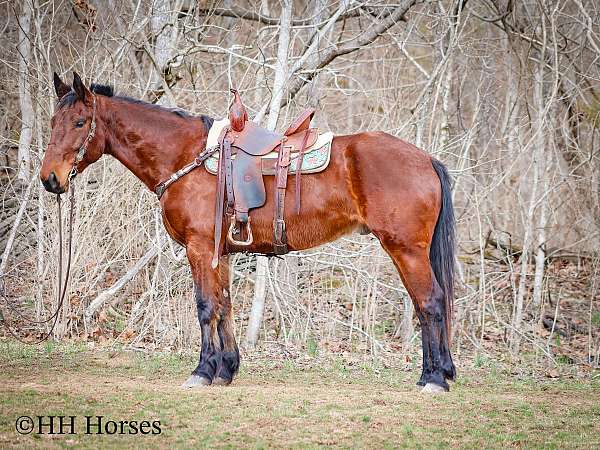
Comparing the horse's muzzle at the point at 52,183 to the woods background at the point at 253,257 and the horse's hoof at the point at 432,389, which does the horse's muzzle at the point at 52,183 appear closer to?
the woods background at the point at 253,257

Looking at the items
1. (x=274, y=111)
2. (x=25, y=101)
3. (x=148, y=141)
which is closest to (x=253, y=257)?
(x=274, y=111)

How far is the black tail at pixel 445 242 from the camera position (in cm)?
605

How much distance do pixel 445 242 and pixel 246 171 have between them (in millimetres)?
1566

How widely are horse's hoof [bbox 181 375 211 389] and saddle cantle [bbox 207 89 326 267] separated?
827mm

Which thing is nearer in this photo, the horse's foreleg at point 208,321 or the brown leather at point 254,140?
the horse's foreleg at point 208,321

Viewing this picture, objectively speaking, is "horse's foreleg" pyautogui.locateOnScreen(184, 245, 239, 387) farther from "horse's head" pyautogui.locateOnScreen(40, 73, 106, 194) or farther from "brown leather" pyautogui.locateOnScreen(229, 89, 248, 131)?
"horse's head" pyautogui.locateOnScreen(40, 73, 106, 194)

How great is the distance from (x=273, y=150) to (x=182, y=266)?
297cm

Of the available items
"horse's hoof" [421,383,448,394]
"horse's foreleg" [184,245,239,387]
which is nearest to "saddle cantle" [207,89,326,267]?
"horse's foreleg" [184,245,239,387]

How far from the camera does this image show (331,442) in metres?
4.44

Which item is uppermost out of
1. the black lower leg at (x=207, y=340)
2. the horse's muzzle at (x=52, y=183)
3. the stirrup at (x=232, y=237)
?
the horse's muzzle at (x=52, y=183)

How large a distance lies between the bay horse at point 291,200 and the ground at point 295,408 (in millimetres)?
476

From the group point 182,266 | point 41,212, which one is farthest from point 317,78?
point 41,212

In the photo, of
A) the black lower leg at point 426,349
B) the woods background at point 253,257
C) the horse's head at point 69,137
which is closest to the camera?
the black lower leg at point 426,349

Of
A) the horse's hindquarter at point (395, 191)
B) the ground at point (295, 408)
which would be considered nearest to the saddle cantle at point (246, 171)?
the horse's hindquarter at point (395, 191)
